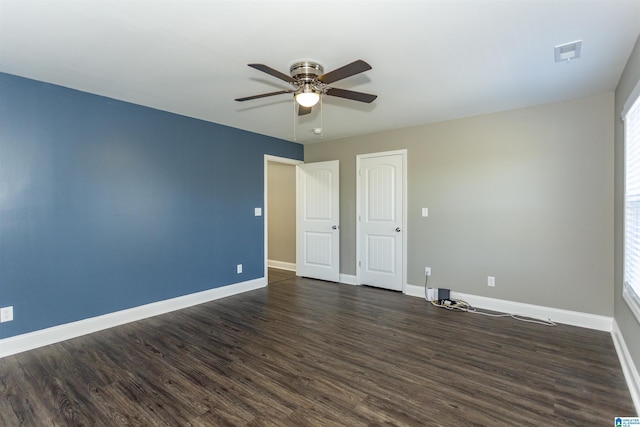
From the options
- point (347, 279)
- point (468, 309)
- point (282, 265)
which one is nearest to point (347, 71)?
point (468, 309)

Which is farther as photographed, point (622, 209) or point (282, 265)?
point (282, 265)

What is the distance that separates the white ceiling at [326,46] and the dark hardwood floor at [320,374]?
2483 mm

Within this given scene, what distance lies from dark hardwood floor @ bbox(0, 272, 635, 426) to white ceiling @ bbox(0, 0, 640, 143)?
2483 millimetres

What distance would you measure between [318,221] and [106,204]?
10.5ft

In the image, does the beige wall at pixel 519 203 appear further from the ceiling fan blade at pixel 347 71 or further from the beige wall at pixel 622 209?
the ceiling fan blade at pixel 347 71

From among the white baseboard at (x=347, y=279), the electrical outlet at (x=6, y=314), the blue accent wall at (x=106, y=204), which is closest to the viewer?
the electrical outlet at (x=6, y=314)

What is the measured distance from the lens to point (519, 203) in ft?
12.4

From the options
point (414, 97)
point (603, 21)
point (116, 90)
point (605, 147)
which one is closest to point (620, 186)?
point (605, 147)

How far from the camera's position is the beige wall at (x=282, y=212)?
6.53m

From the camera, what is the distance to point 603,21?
1994 millimetres

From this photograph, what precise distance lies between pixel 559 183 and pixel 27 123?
17.9 feet

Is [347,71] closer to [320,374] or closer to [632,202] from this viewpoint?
[320,374]

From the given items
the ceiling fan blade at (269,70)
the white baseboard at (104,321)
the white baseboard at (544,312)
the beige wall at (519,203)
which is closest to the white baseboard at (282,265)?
the white baseboard at (104,321)

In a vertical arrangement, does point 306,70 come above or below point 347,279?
above
